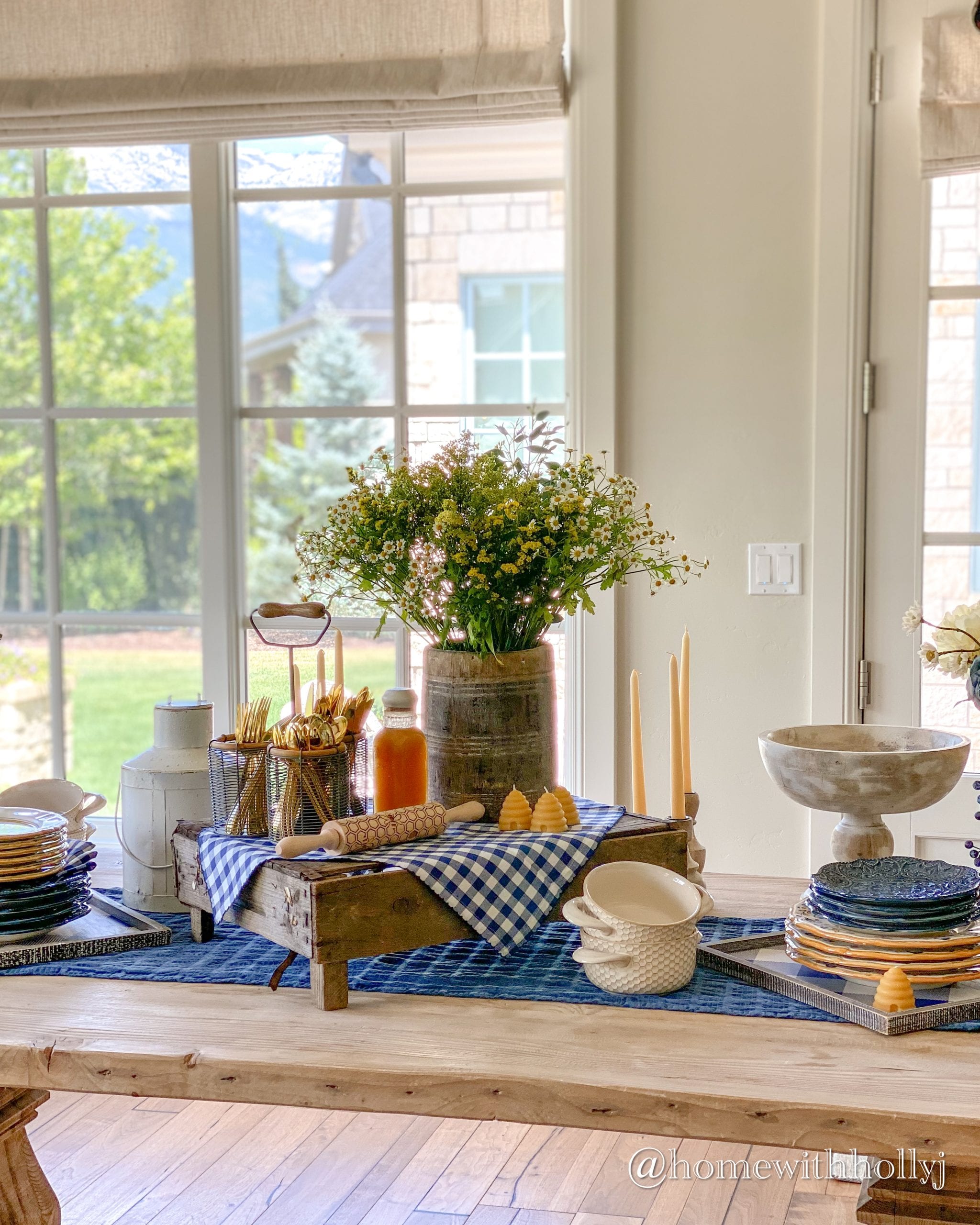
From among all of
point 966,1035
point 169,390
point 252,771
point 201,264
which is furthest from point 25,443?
point 966,1035

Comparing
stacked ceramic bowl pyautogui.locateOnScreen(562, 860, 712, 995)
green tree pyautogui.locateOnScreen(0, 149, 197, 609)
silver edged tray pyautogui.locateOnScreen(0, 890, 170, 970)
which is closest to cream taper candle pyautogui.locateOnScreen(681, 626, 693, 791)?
stacked ceramic bowl pyautogui.locateOnScreen(562, 860, 712, 995)

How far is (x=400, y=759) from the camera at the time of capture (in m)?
1.43

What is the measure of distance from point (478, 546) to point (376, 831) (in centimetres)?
33

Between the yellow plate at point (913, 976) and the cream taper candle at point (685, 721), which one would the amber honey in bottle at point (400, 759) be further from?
the yellow plate at point (913, 976)

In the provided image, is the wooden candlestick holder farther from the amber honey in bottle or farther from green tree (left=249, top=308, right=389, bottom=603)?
green tree (left=249, top=308, right=389, bottom=603)

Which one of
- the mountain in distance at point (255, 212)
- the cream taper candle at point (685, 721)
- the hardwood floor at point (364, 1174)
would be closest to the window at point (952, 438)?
the hardwood floor at point (364, 1174)

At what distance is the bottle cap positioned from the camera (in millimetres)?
1415

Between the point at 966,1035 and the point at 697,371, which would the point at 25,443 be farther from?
the point at 966,1035

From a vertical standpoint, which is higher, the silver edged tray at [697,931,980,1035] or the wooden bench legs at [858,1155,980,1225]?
the silver edged tray at [697,931,980,1035]

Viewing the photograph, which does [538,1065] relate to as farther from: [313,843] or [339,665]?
[339,665]

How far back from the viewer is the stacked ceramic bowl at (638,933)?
4.16 feet

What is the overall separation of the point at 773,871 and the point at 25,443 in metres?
6.99

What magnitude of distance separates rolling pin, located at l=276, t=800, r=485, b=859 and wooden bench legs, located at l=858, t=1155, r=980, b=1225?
1.88ft

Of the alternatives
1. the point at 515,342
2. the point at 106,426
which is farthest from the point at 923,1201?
the point at 106,426
